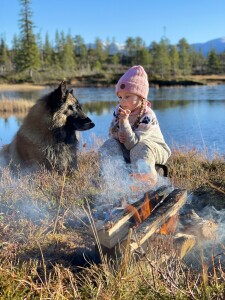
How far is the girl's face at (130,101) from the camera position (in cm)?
406

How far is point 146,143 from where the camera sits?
3859mm

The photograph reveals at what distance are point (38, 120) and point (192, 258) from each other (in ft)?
11.2

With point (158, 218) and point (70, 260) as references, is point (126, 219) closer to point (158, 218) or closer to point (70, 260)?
point (158, 218)

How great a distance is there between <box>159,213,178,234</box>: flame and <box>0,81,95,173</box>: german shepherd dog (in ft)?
8.85

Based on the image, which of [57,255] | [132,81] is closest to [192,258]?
[57,255]

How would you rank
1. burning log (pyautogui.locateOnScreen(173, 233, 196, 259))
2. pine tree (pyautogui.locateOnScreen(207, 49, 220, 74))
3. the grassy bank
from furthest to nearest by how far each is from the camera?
pine tree (pyautogui.locateOnScreen(207, 49, 220, 74)), the grassy bank, burning log (pyautogui.locateOnScreen(173, 233, 196, 259))

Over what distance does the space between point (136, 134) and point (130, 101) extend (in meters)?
0.40

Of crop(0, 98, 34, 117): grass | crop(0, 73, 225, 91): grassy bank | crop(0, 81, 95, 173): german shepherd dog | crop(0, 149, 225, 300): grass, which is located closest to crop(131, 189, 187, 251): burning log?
crop(0, 149, 225, 300): grass

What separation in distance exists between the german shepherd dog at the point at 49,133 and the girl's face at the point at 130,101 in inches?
57.3

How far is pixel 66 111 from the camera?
5.52m

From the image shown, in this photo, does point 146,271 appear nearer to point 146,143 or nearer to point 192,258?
point 192,258

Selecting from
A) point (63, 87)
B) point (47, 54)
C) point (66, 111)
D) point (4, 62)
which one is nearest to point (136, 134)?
point (63, 87)

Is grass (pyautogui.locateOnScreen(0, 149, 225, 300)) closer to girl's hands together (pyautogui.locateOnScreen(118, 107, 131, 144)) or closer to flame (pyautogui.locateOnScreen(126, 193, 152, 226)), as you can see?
flame (pyautogui.locateOnScreen(126, 193, 152, 226))

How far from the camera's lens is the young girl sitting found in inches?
150
